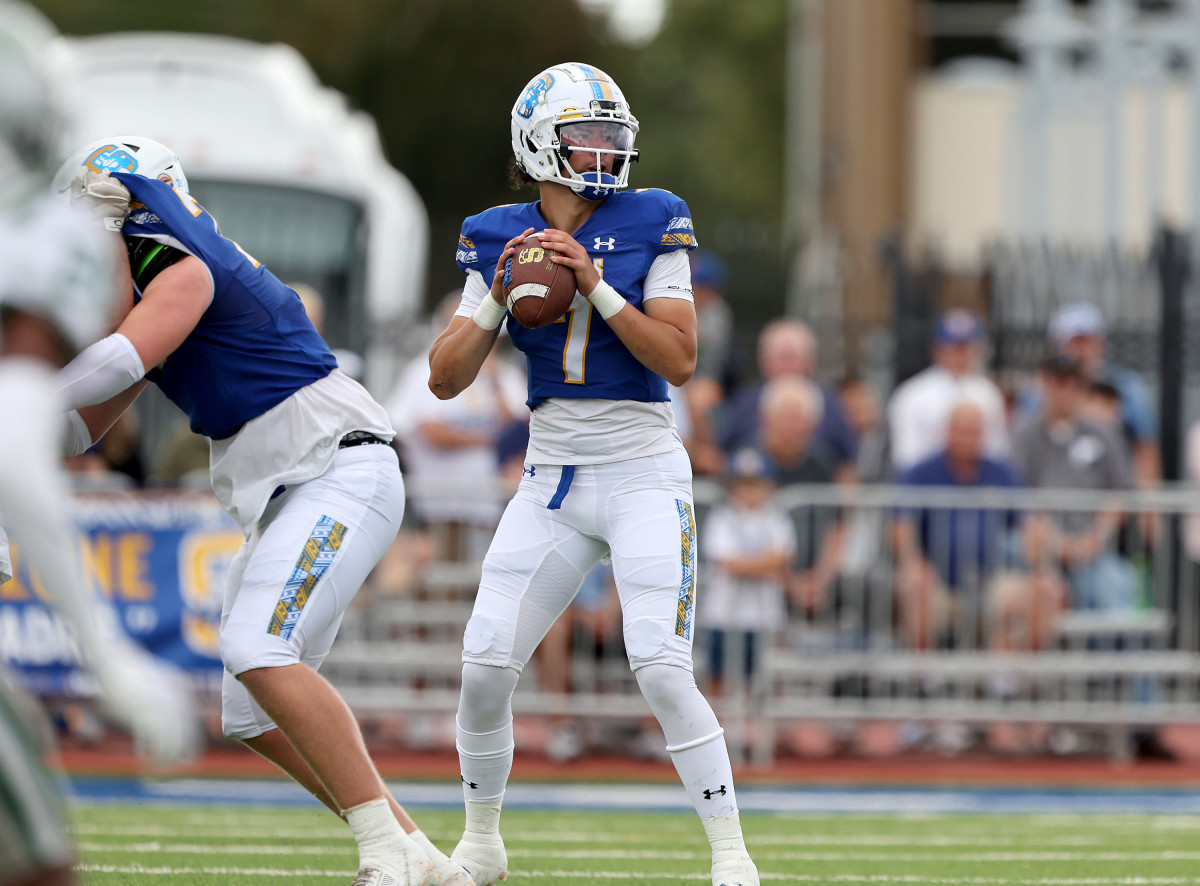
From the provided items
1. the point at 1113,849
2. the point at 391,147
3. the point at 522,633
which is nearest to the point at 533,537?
the point at 522,633

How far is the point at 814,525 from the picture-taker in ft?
31.9

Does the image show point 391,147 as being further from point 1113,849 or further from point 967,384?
point 1113,849

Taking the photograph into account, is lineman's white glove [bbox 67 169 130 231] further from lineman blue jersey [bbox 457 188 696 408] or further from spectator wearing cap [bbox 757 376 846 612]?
spectator wearing cap [bbox 757 376 846 612]

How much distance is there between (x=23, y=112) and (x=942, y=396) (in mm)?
8330

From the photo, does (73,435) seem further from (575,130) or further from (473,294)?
(575,130)

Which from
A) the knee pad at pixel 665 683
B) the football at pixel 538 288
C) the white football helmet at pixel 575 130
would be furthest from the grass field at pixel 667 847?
the white football helmet at pixel 575 130

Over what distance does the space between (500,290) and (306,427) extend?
0.70 m

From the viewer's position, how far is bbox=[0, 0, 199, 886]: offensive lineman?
297 centimetres

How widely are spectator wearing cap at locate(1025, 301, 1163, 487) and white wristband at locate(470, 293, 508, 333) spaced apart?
6177 mm

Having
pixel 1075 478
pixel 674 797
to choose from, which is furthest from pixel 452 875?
pixel 1075 478

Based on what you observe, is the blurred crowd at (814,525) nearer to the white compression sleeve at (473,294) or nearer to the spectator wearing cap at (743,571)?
the spectator wearing cap at (743,571)

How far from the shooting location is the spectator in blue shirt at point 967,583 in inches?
382

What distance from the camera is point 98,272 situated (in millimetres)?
3234

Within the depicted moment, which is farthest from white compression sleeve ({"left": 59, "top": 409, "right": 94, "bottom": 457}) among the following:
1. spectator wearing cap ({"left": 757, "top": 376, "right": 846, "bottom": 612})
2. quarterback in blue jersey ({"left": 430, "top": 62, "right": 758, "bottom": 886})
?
spectator wearing cap ({"left": 757, "top": 376, "right": 846, "bottom": 612})
